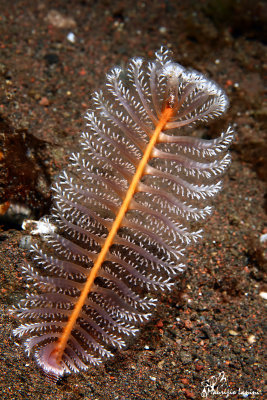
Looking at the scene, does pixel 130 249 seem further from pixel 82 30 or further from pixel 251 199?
pixel 82 30

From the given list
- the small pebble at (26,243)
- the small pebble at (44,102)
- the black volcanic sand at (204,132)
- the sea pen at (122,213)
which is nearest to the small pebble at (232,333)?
the black volcanic sand at (204,132)

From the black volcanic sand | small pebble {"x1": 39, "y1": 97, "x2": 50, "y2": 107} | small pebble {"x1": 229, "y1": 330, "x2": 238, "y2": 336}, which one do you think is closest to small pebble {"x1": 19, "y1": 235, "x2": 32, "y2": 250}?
the black volcanic sand

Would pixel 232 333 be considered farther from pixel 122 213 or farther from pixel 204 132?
pixel 204 132

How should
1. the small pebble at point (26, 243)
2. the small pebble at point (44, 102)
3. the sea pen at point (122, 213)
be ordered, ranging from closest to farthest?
the sea pen at point (122, 213), the small pebble at point (26, 243), the small pebble at point (44, 102)

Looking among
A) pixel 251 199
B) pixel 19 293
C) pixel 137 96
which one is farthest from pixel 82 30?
pixel 19 293

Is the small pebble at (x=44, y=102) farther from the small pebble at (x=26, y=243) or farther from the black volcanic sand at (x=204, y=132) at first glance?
the small pebble at (x=26, y=243)

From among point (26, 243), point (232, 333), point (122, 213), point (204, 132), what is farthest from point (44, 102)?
point (232, 333)

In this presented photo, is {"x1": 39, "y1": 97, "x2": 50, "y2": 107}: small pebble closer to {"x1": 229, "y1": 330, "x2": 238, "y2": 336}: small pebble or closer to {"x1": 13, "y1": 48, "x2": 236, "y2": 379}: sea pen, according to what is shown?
{"x1": 13, "y1": 48, "x2": 236, "y2": 379}: sea pen
